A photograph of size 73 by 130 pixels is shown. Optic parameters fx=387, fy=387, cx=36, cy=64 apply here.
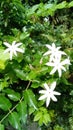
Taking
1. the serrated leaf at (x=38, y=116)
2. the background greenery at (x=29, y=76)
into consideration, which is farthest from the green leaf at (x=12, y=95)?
the serrated leaf at (x=38, y=116)

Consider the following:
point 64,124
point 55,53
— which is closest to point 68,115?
point 64,124

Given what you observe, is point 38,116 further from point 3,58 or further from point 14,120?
point 3,58

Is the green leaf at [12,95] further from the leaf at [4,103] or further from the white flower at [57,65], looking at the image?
the white flower at [57,65]

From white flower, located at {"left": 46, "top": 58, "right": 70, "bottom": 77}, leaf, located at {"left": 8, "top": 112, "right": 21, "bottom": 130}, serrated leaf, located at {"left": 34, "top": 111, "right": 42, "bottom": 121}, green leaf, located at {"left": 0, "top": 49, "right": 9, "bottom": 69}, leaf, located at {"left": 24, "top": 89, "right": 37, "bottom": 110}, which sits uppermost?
green leaf, located at {"left": 0, "top": 49, "right": 9, "bottom": 69}

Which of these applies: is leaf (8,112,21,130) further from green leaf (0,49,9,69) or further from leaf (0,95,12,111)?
green leaf (0,49,9,69)

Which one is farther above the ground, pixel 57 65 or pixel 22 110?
pixel 57 65

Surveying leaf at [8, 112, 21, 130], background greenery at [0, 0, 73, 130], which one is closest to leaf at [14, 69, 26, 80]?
background greenery at [0, 0, 73, 130]

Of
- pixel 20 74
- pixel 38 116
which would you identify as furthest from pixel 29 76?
pixel 38 116
